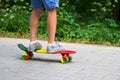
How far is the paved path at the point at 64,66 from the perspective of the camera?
519cm

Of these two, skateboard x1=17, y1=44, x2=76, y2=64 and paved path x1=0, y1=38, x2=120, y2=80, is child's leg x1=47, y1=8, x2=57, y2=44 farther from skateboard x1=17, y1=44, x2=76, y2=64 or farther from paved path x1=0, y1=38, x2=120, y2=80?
paved path x1=0, y1=38, x2=120, y2=80

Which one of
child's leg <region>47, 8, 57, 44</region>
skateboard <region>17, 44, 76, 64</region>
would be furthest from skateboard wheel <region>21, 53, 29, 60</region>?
child's leg <region>47, 8, 57, 44</region>

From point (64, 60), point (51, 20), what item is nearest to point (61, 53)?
point (64, 60)

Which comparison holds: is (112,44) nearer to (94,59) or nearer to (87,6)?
(94,59)

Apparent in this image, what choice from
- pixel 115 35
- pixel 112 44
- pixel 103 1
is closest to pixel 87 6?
pixel 103 1

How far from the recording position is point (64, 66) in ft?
18.9

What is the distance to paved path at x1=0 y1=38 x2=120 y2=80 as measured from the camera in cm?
519

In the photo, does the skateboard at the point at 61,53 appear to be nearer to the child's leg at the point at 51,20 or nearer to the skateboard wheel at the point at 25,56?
the skateboard wheel at the point at 25,56

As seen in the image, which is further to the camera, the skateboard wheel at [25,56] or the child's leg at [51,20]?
the skateboard wheel at [25,56]

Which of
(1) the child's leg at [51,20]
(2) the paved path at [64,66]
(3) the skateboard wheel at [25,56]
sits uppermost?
(1) the child's leg at [51,20]

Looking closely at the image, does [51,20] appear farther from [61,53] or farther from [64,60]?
[64,60]

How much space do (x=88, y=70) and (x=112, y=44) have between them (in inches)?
95.1

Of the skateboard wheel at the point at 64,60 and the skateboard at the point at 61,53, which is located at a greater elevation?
the skateboard at the point at 61,53

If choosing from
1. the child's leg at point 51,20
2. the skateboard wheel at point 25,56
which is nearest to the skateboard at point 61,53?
the skateboard wheel at point 25,56
